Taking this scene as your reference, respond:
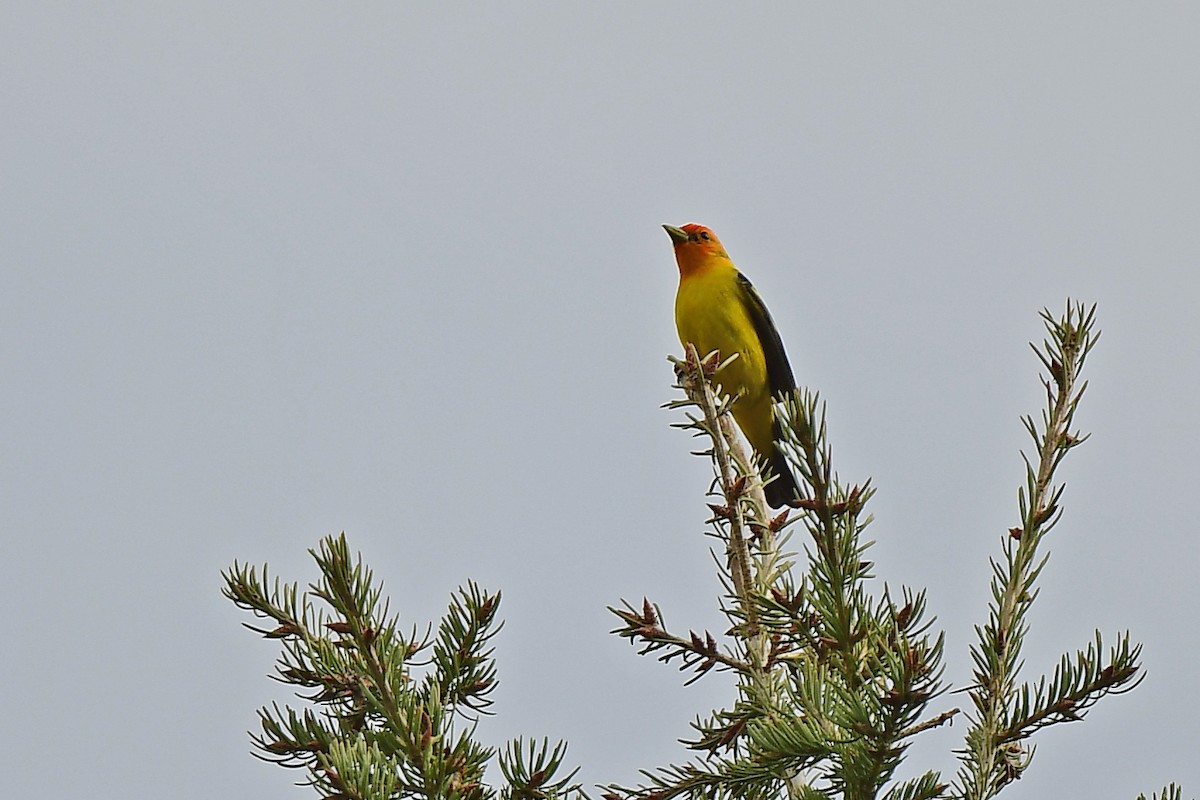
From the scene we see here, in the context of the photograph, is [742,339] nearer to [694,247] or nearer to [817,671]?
[694,247]

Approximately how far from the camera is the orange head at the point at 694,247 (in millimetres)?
6875

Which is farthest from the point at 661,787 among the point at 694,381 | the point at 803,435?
the point at 694,381

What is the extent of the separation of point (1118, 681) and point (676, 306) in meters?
4.80

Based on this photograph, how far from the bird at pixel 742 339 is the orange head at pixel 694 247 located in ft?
0.21

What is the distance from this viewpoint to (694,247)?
696 cm

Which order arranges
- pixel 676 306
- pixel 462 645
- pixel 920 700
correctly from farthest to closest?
pixel 676 306 → pixel 462 645 → pixel 920 700

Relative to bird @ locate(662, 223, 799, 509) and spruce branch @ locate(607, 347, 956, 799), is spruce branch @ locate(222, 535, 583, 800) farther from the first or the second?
bird @ locate(662, 223, 799, 509)

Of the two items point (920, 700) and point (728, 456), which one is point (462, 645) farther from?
point (920, 700)

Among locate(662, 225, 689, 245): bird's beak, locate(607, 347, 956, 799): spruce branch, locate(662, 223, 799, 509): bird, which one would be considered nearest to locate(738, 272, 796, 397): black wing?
locate(662, 223, 799, 509): bird

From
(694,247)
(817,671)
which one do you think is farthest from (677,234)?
(817,671)

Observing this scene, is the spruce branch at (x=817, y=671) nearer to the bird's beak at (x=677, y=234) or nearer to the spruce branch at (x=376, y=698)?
the spruce branch at (x=376, y=698)

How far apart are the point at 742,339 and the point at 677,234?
3.42 ft

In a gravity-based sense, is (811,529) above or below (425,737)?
above

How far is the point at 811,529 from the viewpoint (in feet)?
6.75
